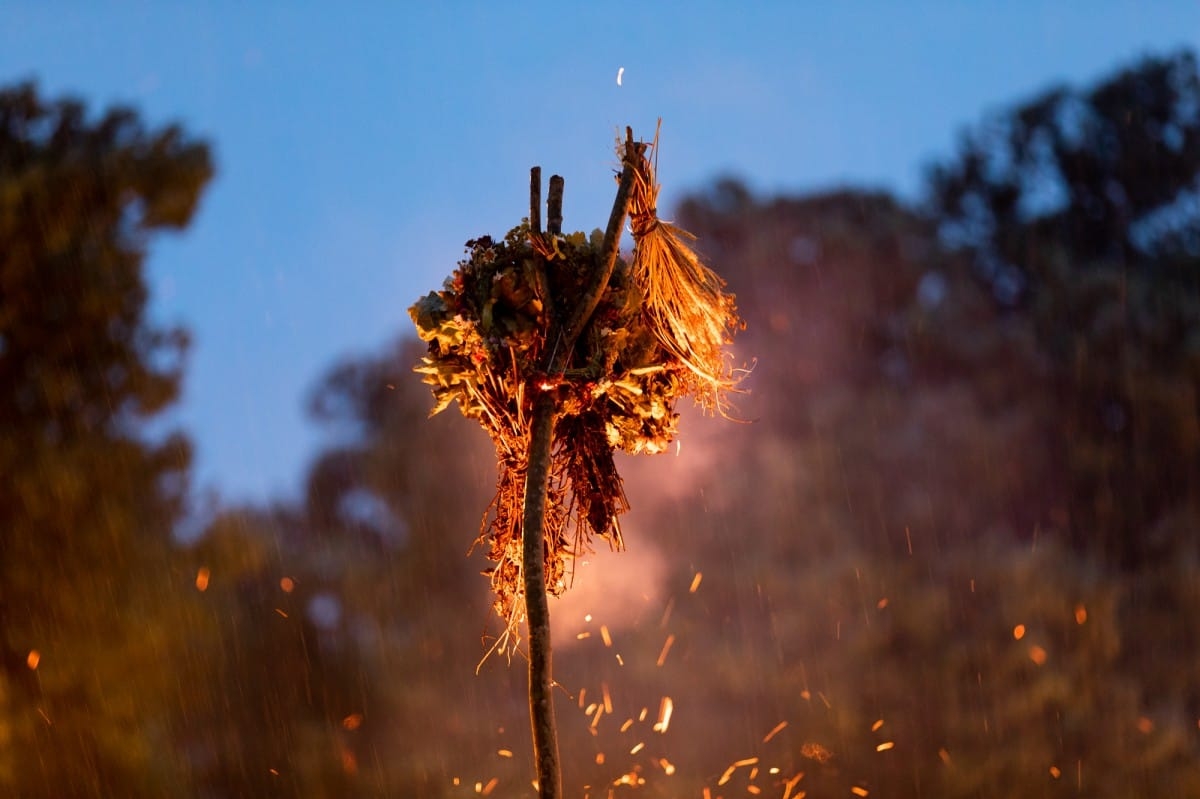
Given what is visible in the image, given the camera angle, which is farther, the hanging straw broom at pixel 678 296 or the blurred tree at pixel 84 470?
the blurred tree at pixel 84 470

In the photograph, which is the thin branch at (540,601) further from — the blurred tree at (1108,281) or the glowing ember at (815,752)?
the blurred tree at (1108,281)

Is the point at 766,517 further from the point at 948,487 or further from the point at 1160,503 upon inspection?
the point at 1160,503

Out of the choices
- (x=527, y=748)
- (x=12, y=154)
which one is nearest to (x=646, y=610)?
(x=527, y=748)

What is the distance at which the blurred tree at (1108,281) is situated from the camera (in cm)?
1175

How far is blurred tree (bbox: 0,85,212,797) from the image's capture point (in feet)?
23.4

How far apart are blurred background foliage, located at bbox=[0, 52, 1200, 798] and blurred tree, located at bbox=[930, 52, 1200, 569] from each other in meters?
0.04

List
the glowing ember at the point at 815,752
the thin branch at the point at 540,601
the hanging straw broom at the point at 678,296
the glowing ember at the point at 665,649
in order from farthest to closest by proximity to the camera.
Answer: the glowing ember at the point at 665,649
the glowing ember at the point at 815,752
the hanging straw broom at the point at 678,296
the thin branch at the point at 540,601

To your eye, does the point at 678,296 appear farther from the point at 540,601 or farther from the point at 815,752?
the point at 815,752

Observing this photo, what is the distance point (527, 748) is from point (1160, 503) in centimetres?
702

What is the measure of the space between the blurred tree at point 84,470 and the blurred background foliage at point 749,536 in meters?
0.02

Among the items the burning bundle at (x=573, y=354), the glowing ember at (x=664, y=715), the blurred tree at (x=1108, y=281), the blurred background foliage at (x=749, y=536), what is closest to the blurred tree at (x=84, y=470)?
the blurred background foliage at (x=749, y=536)

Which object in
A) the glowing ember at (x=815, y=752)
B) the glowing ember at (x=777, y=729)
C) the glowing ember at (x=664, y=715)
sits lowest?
the glowing ember at (x=815, y=752)

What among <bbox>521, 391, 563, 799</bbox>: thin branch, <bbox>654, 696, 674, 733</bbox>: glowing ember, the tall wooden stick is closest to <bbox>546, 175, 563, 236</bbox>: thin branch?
the tall wooden stick

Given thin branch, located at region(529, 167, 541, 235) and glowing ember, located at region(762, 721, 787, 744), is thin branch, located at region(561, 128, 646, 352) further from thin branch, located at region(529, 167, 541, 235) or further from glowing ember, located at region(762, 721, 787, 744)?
glowing ember, located at region(762, 721, 787, 744)
